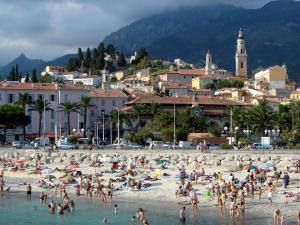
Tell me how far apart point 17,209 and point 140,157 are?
21.1 m

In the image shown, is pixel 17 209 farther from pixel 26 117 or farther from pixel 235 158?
pixel 26 117

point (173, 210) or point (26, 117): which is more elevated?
point (26, 117)

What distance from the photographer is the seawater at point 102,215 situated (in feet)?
89.3

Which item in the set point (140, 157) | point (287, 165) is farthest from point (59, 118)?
point (287, 165)

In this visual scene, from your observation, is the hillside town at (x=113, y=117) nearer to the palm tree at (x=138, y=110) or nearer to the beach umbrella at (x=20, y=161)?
the palm tree at (x=138, y=110)

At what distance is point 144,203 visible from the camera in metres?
33.2

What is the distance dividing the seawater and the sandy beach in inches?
66.1

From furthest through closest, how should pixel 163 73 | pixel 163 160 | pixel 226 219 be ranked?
pixel 163 73 < pixel 163 160 < pixel 226 219

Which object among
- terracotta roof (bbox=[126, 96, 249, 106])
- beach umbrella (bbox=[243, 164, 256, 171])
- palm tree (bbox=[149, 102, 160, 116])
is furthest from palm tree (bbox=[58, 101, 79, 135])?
beach umbrella (bbox=[243, 164, 256, 171])

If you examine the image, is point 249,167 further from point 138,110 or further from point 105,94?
point 105,94

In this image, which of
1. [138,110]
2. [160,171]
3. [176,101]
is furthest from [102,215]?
[176,101]

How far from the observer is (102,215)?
29469 millimetres

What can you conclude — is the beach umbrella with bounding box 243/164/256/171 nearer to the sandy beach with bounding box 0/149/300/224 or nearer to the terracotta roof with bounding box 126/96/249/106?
the sandy beach with bounding box 0/149/300/224

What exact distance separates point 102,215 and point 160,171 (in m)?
14.3
